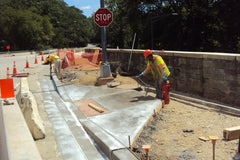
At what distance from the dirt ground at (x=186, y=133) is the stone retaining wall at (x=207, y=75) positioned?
1214 mm

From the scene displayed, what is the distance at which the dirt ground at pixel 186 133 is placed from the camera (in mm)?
3738

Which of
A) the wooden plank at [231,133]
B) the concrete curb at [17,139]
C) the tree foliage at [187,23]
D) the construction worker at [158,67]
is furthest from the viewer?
the tree foliage at [187,23]

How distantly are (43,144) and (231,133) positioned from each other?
3447mm

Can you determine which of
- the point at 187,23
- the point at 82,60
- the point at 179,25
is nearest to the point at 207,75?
the point at 82,60

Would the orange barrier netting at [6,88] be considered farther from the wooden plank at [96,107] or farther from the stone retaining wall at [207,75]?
the stone retaining wall at [207,75]

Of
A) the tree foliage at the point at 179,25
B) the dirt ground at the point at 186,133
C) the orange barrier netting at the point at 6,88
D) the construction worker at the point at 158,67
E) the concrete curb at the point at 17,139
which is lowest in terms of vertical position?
the dirt ground at the point at 186,133

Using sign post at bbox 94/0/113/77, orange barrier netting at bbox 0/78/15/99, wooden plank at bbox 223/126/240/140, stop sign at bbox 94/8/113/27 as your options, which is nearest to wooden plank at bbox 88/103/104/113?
orange barrier netting at bbox 0/78/15/99

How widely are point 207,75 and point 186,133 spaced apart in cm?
352

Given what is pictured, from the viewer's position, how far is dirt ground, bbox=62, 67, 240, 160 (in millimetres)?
3738

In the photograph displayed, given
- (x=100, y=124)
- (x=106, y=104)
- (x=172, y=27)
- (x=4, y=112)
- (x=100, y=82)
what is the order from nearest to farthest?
(x=100, y=124) < (x=4, y=112) < (x=106, y=104) < (x=100, y=82) < (x=172, y=27)

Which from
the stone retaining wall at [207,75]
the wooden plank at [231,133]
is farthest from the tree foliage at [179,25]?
the wooden plank at [231,133]

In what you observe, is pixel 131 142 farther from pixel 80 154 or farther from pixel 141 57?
pixel 141 57

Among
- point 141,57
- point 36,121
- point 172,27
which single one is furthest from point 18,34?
point 36,121

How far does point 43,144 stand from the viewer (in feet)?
14.3
